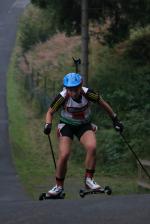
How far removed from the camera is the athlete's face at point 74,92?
38.8 feet

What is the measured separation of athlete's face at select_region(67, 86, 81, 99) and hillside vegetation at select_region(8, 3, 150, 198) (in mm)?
5850

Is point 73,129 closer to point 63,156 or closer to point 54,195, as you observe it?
point 63,156

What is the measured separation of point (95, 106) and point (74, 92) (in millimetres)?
13081

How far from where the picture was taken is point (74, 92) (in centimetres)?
1188

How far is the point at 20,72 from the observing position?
40531 mm

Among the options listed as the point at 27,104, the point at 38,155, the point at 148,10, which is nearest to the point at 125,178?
the point at 38,155

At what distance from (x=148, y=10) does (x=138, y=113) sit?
11.1 ft

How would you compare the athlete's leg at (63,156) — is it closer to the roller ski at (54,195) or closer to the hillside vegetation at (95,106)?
the roller ski at (54,195)

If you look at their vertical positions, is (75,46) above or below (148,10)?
below

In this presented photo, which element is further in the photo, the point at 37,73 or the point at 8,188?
the point at 37,73

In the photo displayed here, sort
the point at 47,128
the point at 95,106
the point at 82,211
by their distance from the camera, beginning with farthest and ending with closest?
the point at 95,106 → the point at 47,128 → the point at 82,211

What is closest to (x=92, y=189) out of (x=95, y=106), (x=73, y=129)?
(x=73, y=129)

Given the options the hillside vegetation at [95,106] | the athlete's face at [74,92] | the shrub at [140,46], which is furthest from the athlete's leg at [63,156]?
the shrub at [140,46]

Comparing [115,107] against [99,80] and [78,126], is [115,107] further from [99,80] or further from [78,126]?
[78,126]
